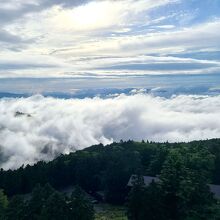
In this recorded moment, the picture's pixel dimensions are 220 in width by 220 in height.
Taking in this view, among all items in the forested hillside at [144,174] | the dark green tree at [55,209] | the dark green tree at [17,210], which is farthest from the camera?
the dark green tree at [17,210]

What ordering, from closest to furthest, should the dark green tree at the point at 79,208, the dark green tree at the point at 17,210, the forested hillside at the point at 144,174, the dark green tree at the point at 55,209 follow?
the dark green tree at the point at 55,209
the forested hillside at the point at 144,174
the dark green tree at the point at 79,208
the dark green tree at the point at 17,210

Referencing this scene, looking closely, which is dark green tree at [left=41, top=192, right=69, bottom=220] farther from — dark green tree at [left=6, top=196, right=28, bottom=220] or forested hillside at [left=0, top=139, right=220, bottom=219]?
forested hillside at [left=0, top=139, right=220, bottom=219]

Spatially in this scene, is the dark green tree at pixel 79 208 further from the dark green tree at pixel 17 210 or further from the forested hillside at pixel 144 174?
the dark green tree at pixel 17 210

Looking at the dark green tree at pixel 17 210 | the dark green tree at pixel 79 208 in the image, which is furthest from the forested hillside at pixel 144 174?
the dark green tree at pixel 79 208

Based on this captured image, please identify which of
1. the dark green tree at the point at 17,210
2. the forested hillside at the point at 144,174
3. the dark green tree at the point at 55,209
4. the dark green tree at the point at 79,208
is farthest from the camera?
the dark green tree at the point at 17,210

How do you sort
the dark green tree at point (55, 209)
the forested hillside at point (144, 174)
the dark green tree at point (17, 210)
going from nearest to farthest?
the dark green tree at point (55, 209), the forested hillside at point (144, 174), the dark green tree at point (17, 210)

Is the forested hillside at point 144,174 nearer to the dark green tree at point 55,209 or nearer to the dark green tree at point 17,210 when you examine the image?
the dark green tree at point 17,210

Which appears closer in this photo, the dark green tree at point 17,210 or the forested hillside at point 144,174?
the forested hillside at point 144,174

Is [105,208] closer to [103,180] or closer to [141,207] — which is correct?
[103,180]

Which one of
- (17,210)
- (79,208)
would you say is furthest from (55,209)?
(17,210)

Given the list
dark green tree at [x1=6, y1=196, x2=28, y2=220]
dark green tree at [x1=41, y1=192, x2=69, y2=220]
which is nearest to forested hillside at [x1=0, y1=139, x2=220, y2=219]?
dark green tree at [x1=6, y1=196, x2=28, y2=220]
